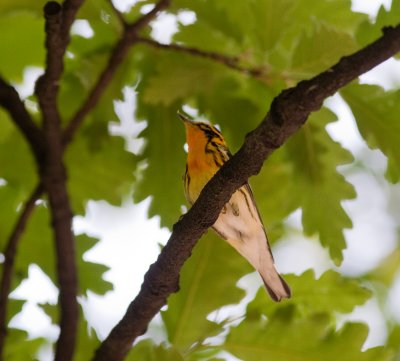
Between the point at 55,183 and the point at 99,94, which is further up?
the point at 99,94

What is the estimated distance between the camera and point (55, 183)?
7.20ft

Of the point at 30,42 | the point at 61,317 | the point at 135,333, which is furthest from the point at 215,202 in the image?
the point at 30,42

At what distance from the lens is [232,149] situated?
247 cm

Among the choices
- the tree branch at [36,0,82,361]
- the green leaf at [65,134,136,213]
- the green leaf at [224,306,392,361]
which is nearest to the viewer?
the tree branch at [36,0,82,361]

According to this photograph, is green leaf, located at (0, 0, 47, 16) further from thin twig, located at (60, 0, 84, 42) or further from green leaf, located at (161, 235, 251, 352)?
green leaf, located at (161, 235, 251, 352)

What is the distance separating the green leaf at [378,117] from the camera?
2098mm

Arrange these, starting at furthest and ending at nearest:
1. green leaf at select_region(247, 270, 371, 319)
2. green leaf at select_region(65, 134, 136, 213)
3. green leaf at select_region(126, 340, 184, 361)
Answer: green leaf at select_region(65, 134, 136, 213), green leaf at select_region(247, 270, 371, 319), green leaf at select_region(126, 340, 184, 361)

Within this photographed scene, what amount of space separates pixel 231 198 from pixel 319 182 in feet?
0.93

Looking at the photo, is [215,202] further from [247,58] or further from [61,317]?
[247,58]

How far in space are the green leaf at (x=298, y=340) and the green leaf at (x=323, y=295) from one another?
0.17 m

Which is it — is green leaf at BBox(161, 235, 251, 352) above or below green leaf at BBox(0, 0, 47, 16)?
below

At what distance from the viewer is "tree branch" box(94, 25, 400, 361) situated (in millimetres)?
1346

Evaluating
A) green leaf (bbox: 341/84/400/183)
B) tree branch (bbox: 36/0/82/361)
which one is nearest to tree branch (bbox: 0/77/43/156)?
tree branch (bbox: 36/0/82/361)

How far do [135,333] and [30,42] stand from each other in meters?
1.33
